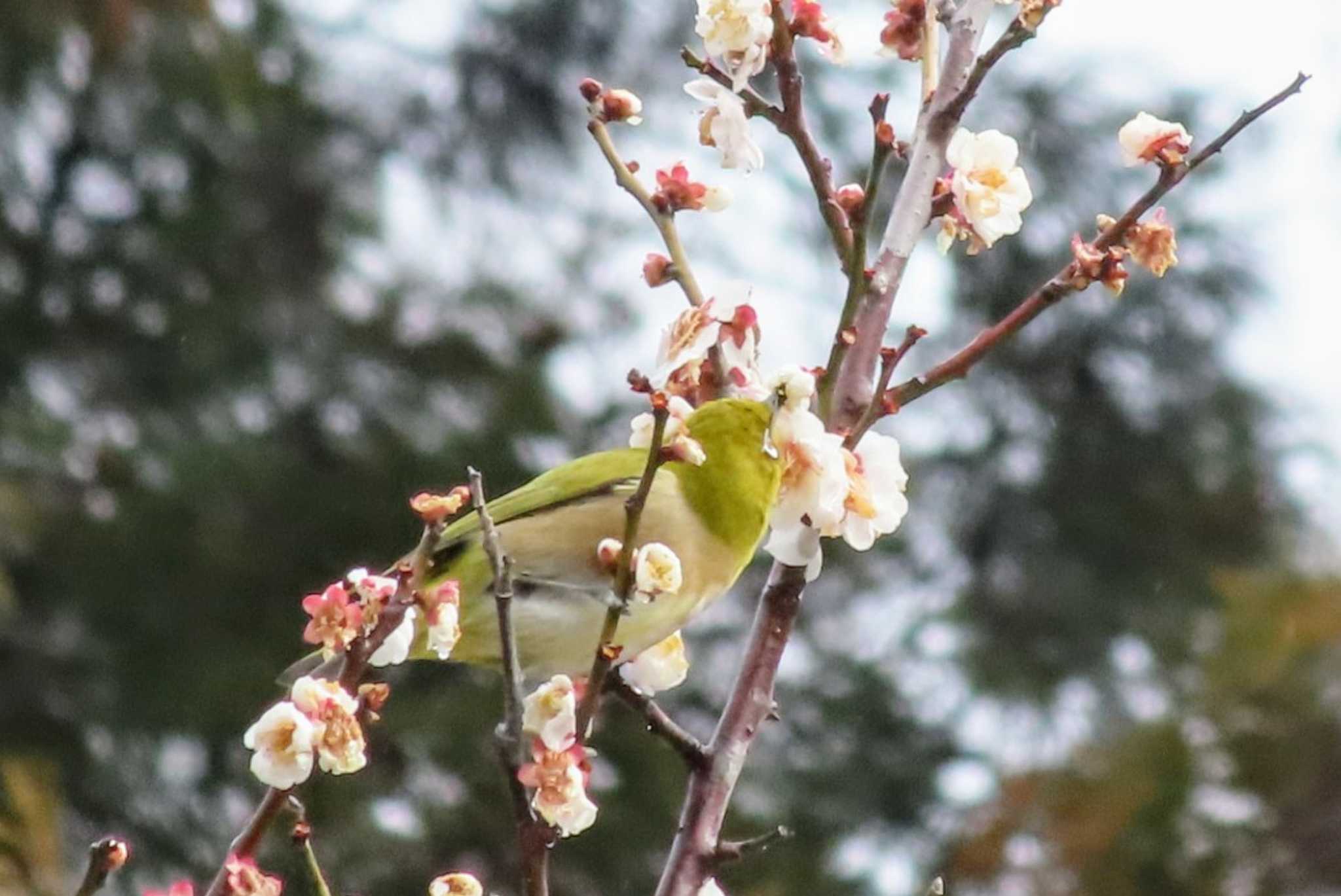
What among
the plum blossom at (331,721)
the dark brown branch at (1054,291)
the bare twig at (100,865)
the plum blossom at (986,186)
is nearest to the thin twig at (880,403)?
the dark brown branch at (1054,291)

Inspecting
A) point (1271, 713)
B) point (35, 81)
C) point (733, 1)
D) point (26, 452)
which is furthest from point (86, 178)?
point (733, 1)

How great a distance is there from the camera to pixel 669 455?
2.73 ft

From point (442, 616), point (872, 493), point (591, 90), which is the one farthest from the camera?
point (591, 90)

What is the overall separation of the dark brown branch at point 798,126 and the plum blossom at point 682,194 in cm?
6

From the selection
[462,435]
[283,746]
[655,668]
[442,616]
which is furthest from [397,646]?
[462,435]

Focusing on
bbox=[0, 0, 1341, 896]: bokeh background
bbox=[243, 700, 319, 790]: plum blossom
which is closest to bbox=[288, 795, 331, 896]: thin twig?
bbox=[243, 700, 319, 790]: plum blossom

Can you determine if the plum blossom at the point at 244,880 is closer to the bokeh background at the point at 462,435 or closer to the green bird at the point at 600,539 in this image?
the green bird at the point at 600,539

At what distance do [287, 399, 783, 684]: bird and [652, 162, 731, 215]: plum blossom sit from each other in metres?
0.15

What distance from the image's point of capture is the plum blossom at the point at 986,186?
41.6 inches

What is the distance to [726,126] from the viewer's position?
43.7 inches

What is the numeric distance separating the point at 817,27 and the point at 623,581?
0.47 metres

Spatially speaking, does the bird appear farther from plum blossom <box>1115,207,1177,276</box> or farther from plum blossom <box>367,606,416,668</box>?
plum blossom <box>1115,207,1177,276</box>

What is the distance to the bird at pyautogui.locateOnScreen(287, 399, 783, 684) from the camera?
3.51ft

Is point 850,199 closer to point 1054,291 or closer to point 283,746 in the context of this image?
point 1054,291
